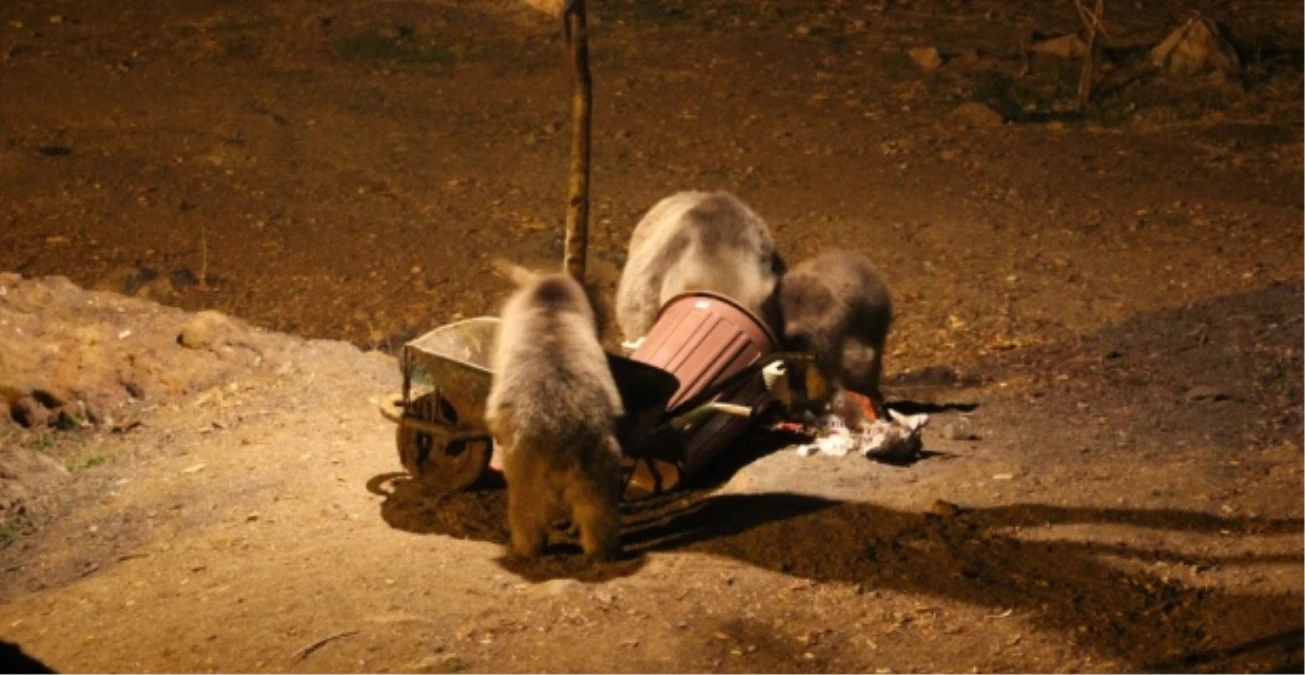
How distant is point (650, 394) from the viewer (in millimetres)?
6914

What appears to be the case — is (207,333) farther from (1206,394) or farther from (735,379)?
(1206,394)

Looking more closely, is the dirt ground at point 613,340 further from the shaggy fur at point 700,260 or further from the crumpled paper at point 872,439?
the shaggy fur at point 700,260

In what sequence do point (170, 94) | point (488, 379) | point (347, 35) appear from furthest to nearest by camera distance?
point (347, 35), point (170, 94), point (488, 379)

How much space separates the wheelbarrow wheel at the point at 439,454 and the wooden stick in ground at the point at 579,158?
5.22ft

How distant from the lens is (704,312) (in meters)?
7.39

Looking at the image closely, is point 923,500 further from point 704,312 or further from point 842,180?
point 842,180

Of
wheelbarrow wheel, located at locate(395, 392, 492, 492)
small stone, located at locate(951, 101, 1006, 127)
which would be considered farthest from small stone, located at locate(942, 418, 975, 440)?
small stone, located at locate(951, 101, 1006, 127)

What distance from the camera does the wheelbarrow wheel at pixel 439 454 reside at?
6789 mm

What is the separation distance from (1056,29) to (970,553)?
11.4 m

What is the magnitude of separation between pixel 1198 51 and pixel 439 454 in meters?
10.5

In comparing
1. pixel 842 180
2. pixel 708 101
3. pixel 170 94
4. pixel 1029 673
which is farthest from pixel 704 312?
pixel 170 94

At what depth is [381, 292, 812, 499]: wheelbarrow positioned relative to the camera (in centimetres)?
657

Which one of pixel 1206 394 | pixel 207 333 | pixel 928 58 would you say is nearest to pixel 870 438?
pixel 1206 394

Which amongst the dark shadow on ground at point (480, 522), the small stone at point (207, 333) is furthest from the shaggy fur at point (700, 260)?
the small stone at point (207, 333)
